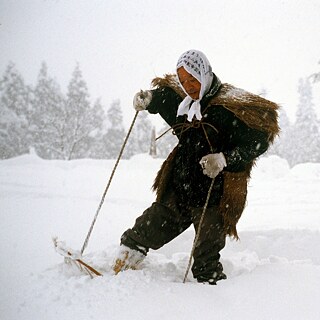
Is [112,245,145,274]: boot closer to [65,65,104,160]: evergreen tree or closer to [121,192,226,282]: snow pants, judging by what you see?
[121,192,226,282]: snow pants

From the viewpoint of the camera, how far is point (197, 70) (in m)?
2.52

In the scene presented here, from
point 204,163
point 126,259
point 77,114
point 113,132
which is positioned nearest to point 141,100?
point 204,163

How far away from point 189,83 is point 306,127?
2759 centimetres

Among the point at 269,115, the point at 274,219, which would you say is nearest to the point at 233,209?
the point at 269,115

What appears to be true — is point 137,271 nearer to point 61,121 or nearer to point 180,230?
point 180,230

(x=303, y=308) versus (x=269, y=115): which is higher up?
(x=269, y=115)

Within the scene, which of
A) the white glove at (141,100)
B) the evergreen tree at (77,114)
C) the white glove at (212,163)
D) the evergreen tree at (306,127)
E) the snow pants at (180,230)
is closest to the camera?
the white glove at (212,163)

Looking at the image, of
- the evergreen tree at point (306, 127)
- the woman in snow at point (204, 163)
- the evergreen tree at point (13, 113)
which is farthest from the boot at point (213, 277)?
the evergreen tree at point (306, 127)

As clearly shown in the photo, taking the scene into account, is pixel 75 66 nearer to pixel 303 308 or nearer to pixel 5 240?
pixel 5 240

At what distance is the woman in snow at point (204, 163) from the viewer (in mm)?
2490

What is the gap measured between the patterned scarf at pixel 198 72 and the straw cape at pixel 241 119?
0.10m

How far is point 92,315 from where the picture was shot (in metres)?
1.75

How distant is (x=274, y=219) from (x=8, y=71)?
24112 mm

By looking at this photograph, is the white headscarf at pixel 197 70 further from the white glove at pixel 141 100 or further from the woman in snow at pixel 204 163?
the white glove at pixel 141 100
